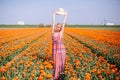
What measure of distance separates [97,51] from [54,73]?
5596 millimetres

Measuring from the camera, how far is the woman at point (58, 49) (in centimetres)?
692

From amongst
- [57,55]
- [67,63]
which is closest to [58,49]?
[57,55]

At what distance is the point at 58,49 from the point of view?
709cm

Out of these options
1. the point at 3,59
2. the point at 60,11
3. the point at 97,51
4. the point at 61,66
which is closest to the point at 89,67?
the point at 61,66

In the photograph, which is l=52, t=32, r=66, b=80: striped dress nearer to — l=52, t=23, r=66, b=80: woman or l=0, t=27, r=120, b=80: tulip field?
l=52, t=23, r=66, b=80: woman

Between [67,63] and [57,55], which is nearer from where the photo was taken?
[57,55]

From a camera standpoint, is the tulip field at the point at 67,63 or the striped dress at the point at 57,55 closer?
the tulip field at the point at 67,63

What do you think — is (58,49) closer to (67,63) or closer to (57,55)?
(57,55)

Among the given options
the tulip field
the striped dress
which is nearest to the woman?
the striped dress

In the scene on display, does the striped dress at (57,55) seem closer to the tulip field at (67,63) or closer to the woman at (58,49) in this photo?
the woman at (58,49)

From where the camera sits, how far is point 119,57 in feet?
31.0

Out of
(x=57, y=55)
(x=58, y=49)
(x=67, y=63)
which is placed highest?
(x=58, y=49)

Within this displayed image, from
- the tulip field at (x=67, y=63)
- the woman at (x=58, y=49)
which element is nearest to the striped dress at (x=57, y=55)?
the woman at (x=58, y=49)

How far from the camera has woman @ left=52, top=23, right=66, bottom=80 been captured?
6922 millimetres
